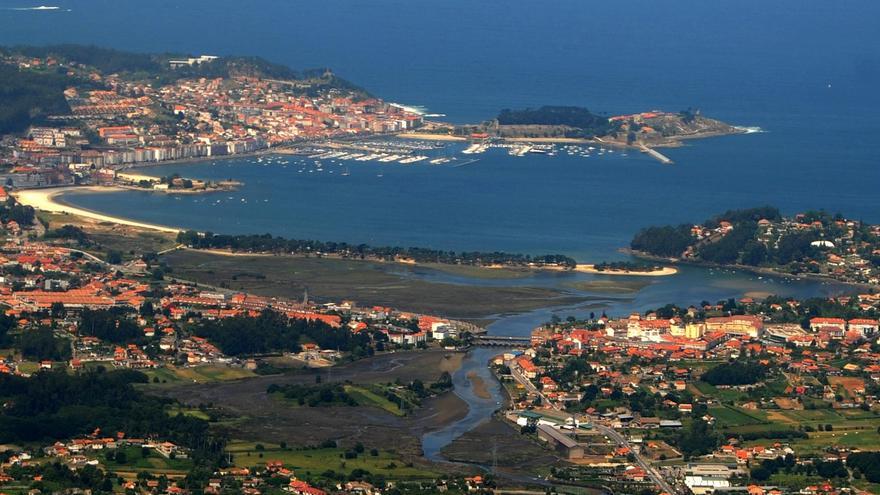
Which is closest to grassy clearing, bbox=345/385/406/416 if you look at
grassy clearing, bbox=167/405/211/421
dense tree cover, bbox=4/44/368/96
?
grassy clearing, bbox=167/405/211/421

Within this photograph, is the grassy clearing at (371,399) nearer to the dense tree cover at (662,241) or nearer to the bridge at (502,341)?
the bridge at (502,341)

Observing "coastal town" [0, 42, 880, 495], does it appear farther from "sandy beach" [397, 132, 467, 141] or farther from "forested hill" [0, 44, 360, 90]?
Result: "forested hill" [0, 44, 360, 90]

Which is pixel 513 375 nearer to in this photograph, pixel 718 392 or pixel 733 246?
pixel 718 392

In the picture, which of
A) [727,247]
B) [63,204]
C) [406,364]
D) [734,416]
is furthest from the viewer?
[63,204]

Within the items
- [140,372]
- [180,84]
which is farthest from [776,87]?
[140,372]

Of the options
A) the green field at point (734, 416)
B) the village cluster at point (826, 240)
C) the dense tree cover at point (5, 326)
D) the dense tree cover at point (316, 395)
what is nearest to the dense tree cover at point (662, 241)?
the village cluster at point (826, 240)

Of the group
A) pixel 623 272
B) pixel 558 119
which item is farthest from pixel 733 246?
pixel 558 119
